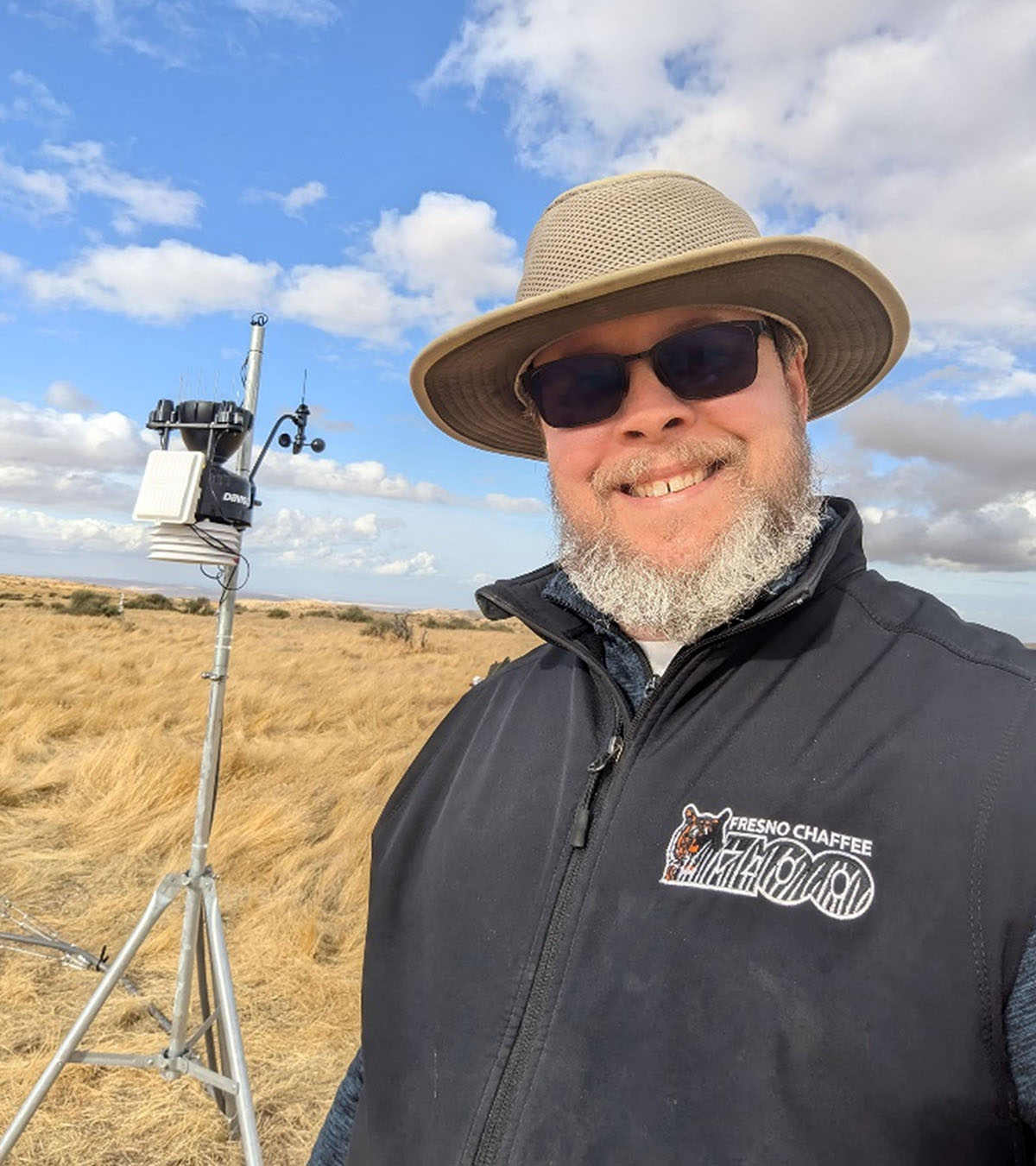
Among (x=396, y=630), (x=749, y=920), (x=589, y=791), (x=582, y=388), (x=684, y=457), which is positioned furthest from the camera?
(x=396, y=630)

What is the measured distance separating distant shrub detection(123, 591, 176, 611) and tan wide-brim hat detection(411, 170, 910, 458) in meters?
40.0

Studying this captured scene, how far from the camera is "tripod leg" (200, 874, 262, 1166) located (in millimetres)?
2557

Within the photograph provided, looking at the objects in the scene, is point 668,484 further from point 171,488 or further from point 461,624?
point 461,624

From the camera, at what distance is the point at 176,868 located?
568 cm

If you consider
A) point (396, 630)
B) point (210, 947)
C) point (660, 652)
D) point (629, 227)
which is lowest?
point (210, 947)

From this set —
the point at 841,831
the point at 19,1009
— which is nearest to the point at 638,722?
the point at 841,831

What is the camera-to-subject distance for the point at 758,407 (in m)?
1.50

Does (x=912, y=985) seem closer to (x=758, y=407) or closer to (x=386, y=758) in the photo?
(x=758, y=407)

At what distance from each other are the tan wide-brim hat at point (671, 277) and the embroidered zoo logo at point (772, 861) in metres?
0.89

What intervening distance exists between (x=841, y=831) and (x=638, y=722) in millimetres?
334

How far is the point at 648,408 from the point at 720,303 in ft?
0.81

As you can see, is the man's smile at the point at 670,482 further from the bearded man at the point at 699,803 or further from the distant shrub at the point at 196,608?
the distant shrub at the point at 196,608

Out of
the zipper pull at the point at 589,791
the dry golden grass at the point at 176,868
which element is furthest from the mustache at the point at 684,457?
the dry golden grass at the point at 176,868

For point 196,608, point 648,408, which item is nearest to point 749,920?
point 648,408
